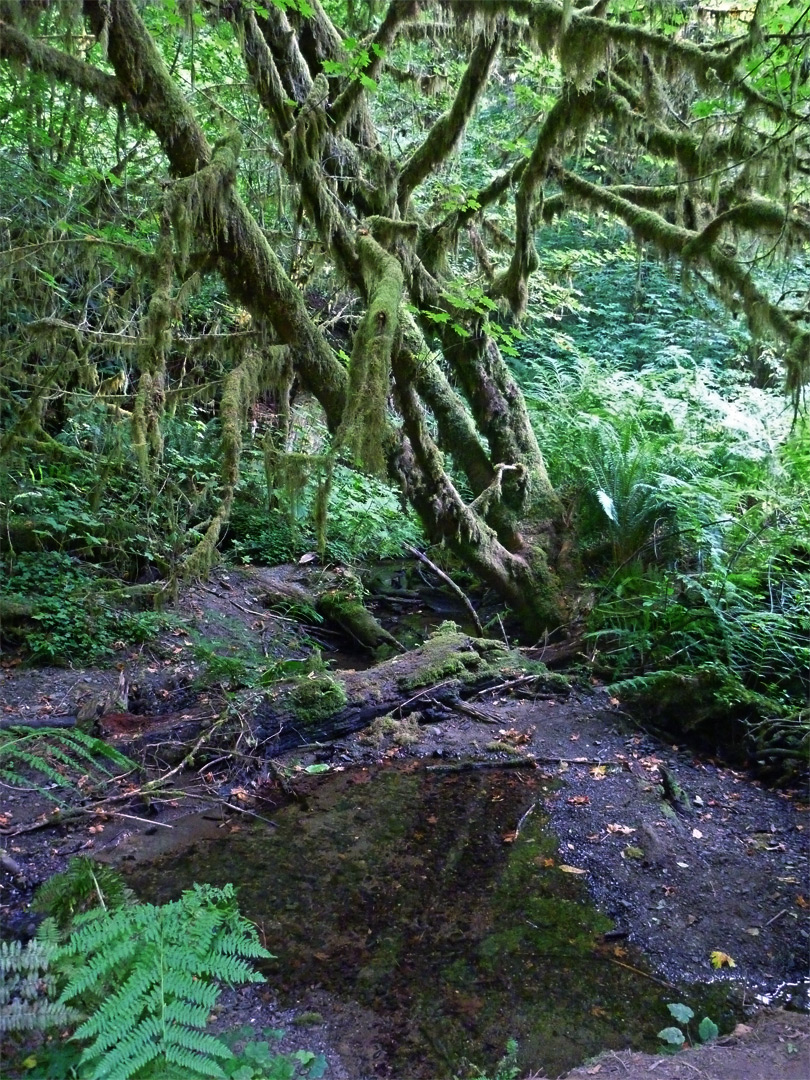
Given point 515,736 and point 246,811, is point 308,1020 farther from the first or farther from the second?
point 515,736

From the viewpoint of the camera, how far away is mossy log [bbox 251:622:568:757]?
18.7 ft

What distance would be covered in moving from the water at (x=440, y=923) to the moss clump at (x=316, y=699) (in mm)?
791

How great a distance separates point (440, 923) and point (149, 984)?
1.91m

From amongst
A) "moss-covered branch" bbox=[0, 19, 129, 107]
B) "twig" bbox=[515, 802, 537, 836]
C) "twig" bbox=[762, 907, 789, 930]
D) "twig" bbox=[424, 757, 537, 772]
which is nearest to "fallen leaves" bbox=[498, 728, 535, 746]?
"twig" bbox=[424, 757, 537, 772]

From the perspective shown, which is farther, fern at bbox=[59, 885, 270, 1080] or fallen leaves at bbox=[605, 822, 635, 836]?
fallen leaves at bbox=[605, 822, 635, 836]

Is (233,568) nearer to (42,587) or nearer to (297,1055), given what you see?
(42,587)

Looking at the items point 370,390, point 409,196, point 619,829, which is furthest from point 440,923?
point 409,196

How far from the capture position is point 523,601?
7.81 metres

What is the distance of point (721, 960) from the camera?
3.41 m

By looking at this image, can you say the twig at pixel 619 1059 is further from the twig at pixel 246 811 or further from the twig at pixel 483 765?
the twig at pixel 483 765

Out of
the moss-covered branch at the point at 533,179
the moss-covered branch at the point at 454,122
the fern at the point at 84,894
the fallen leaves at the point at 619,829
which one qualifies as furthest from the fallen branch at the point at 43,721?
the moss-covered branch at the point at 533,179

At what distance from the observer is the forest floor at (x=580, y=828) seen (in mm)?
2928

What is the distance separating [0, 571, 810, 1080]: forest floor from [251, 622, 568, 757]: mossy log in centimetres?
16

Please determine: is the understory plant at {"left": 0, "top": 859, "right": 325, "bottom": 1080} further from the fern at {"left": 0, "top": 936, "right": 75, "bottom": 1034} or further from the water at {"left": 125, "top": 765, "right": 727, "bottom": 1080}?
the water at {"left": 125, "top": 765, "right": 727, "bottom": 1080}
